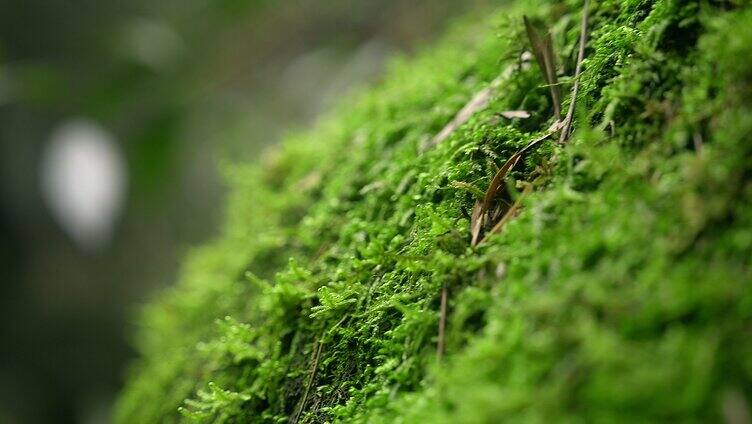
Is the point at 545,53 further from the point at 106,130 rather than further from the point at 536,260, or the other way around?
the point at 106,130

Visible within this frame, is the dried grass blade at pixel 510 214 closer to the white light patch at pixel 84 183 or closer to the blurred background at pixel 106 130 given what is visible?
the blurred background at pixel 106 130

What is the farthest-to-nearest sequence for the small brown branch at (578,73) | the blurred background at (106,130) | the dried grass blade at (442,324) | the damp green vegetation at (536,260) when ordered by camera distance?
1. the blurred background at (106,130)
2. the small brown branch at (578,73)
3. the dried grass blade at (442,324)
4. the damp green vegetation at (536,260)

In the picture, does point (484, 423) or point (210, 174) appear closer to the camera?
point (484, 423)

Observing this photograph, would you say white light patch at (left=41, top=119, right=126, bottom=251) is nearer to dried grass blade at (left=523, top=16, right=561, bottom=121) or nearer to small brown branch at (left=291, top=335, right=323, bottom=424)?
small brown branch at (left=291, top=335, right=323, bottom=424)

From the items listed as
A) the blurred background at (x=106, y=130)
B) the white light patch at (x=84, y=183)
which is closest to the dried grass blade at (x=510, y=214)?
the blurred background at (x=106, y=130)

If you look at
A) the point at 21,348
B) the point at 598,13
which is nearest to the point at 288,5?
the point at 21,348

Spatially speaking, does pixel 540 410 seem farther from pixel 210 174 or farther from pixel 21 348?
pixel 210 174

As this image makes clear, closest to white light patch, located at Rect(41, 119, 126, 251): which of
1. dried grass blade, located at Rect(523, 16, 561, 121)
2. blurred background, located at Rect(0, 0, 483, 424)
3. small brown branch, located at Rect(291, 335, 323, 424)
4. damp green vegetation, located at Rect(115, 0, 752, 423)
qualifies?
blurred background, located at Rect(0, 0, 483, 424)
